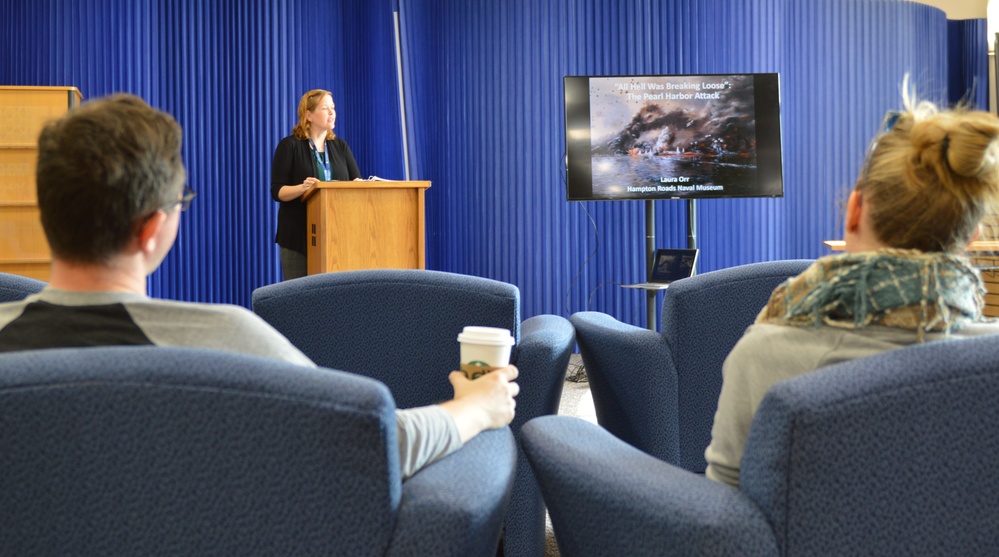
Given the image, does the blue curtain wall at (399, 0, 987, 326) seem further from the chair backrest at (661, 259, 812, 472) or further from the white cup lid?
the white cup lid

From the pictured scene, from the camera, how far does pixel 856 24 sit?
630 cm

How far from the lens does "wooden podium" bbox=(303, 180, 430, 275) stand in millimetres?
3742

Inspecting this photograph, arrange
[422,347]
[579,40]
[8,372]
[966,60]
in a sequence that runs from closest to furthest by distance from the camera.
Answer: [8,372]
[422,347]
[579,40]
[966,60]

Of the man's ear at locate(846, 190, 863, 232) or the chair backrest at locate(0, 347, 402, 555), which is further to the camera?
the man's ear at locate(846, 190, 863, 232)

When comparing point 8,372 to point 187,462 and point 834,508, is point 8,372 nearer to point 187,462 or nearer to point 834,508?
point 187,462

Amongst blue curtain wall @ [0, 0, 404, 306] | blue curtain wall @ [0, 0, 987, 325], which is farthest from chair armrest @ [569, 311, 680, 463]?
blue curtain wall @ [0, 0, 404, 306]

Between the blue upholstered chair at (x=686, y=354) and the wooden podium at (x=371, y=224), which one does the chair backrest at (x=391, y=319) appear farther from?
the wooden podium at (x=371, y=224)

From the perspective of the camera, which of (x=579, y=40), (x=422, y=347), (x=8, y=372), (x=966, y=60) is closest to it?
(x=8, y=372)

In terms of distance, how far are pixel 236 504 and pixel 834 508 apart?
62cm

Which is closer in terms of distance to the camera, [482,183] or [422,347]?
[422,347]

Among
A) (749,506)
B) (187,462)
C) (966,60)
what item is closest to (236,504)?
(187,462)

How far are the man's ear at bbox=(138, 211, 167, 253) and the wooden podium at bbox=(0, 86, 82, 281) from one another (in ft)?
16.5

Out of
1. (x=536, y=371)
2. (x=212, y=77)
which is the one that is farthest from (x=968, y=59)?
(x=536, y=371)

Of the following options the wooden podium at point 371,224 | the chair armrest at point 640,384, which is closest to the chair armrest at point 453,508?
the chair armrest at point 640,384
